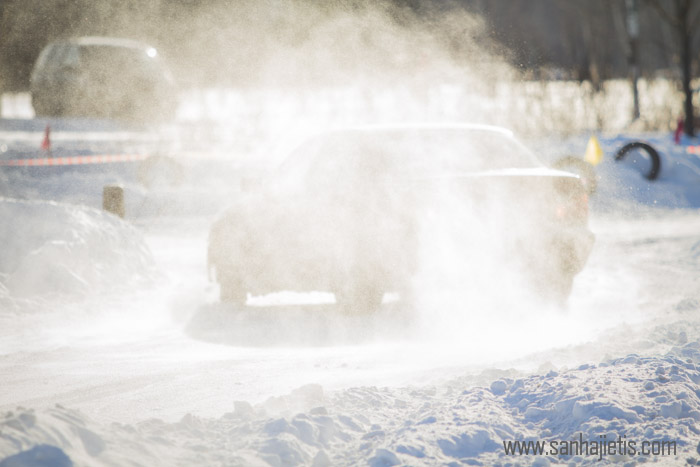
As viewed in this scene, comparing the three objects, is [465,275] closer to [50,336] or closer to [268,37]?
[50,336]

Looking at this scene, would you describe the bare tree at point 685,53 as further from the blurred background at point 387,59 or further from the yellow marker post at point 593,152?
the yellow marker post at point 593,152

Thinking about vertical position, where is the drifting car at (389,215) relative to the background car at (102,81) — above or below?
below

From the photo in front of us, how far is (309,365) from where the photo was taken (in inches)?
249

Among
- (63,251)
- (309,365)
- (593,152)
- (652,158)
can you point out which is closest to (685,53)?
(652,158)

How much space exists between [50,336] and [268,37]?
27272 mm

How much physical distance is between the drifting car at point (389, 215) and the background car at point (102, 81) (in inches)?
529

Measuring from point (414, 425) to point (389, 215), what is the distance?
9.52 ft

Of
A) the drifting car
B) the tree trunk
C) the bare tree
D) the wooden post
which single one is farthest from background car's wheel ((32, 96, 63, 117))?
the drifting car

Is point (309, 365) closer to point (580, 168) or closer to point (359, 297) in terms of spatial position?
point (359, 297)

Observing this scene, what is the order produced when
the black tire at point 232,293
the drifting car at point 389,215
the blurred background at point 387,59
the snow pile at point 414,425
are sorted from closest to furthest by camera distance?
the snow pile at point 414,425, the drifting car at point 389,215, the black tire at point 232,293, the blurred background at point 387,59

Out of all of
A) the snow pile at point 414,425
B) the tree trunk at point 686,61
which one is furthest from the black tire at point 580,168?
the snow pile at point 414,425

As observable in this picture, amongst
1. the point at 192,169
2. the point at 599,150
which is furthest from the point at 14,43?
the point at 599,150

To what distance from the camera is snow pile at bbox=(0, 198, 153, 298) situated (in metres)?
8.48

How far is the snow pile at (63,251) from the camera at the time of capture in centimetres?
848
